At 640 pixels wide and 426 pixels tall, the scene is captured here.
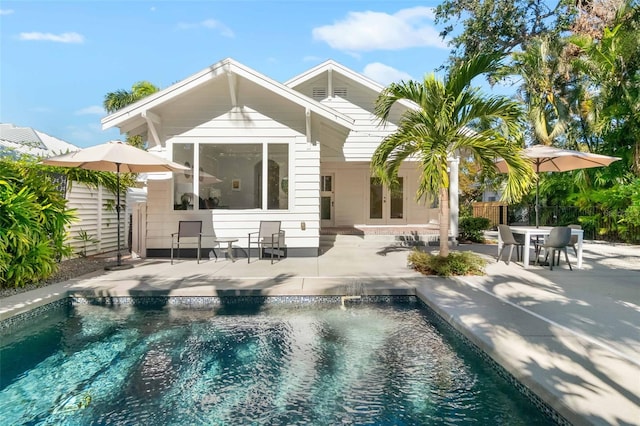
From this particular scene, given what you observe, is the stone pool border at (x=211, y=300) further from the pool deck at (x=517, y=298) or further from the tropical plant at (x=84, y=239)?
the tropical plant at (x=84, y=239)

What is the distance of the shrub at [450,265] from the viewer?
23.5 ft

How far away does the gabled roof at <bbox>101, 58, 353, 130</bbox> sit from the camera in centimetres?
860

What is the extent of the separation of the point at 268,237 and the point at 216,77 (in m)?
4.10

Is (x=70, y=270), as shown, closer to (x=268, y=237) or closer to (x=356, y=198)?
(x=268, y=237)

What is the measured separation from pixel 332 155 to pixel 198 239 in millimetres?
5783

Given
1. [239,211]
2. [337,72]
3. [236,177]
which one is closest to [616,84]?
[337,72]

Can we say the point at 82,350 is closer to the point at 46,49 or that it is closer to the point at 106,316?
the point at 106,316

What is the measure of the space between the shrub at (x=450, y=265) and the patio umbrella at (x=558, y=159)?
2.30m

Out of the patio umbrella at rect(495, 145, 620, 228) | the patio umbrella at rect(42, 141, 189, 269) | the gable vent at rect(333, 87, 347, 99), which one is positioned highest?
the gable vent at rect(333, 87, 347, 99)

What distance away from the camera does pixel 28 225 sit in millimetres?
6094

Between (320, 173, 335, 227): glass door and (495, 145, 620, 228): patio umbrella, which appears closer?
(495, 145, 620, 228): patio umbrella

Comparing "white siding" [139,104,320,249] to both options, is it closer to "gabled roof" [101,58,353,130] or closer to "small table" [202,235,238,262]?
"small table" [202,235,238,262]

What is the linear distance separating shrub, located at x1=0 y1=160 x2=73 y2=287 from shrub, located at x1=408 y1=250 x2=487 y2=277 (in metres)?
7.04

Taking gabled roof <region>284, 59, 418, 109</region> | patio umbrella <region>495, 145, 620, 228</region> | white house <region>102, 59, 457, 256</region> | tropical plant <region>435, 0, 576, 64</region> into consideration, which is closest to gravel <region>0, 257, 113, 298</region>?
white house <region>102, 59, 457, 256</region>
